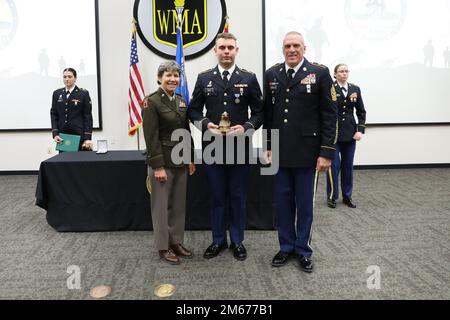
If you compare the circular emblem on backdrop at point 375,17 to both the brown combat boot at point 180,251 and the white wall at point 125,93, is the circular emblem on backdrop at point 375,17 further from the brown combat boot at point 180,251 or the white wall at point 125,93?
the brown combat boot at point 180,251

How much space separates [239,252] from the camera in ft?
9.25

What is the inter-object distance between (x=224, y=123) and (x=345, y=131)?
186cm

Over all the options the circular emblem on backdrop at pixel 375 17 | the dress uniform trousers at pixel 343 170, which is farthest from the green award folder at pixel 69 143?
the circular emblem on backdrop at pixel 375 17

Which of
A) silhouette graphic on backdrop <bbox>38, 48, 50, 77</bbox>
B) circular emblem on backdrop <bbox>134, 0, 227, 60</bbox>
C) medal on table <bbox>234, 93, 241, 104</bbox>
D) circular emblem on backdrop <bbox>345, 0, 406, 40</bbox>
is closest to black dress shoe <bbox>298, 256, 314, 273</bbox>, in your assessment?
medal on table <bbox>234, 93, 241, 104</bbox>

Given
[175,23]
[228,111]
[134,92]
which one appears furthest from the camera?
[175,23]

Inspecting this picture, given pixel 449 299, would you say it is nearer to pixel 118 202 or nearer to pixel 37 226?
pixel 118 202

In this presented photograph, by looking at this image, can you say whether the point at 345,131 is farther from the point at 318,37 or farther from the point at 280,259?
the point at 318,37

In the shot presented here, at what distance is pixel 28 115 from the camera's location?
567 centimetres

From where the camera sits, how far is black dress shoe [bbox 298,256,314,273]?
2.59 m

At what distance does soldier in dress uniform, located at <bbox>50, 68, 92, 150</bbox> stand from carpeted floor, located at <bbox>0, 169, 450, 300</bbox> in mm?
817

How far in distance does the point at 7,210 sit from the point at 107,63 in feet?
7.67

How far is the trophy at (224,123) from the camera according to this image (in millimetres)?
2594

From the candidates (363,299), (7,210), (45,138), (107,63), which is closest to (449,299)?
(363,299)

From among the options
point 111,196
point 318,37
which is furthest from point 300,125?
point 318,37
